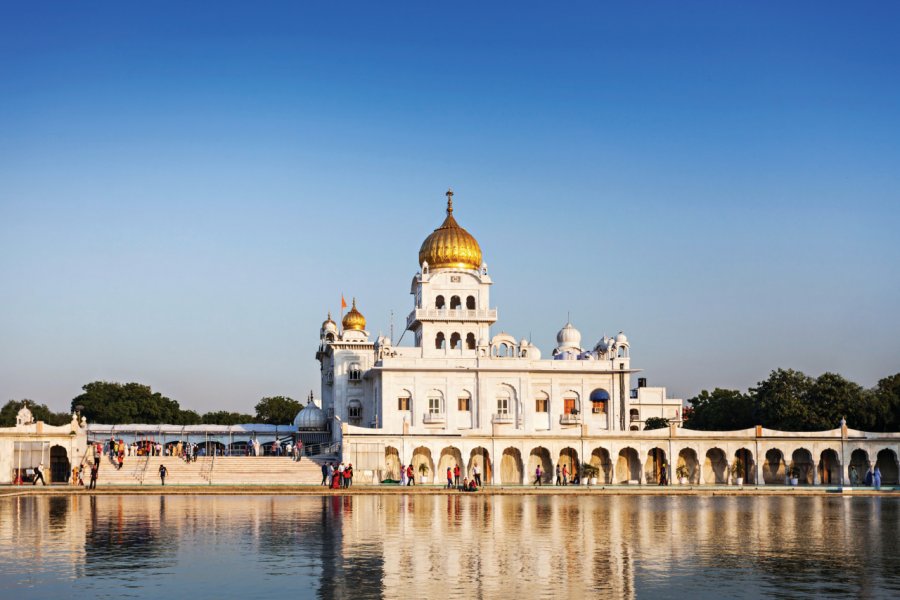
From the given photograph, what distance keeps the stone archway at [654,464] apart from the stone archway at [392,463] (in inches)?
617

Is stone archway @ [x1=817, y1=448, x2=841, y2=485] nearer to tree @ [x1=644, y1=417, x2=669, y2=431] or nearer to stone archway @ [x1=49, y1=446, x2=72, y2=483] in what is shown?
tree @ [x1=644, y1=417, x2=669, y2=431]

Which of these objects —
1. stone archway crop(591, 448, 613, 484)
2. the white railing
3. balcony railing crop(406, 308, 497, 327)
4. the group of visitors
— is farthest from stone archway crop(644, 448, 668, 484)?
the group of visitors

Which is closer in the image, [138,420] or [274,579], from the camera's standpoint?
[274,579]

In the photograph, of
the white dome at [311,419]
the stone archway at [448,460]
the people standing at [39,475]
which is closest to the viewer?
the people standing at [39,475]

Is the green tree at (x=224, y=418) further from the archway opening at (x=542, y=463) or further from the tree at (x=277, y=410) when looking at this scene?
the archway opening at (x=542, y=463)

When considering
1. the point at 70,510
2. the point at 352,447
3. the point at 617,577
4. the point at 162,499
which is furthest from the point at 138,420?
the point at 617,577

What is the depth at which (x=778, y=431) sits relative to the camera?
222 feet

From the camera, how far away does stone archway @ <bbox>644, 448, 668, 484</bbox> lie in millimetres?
69375

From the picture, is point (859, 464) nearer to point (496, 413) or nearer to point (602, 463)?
point (602, 463)

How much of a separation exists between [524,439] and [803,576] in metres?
44.1

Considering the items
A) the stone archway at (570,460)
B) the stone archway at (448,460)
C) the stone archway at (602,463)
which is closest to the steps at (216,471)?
the stone archway at (448,460)

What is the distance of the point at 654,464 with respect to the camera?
69.8 metres

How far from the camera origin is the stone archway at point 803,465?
69.4 meters

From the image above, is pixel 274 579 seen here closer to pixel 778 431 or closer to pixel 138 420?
pixel 778 431
